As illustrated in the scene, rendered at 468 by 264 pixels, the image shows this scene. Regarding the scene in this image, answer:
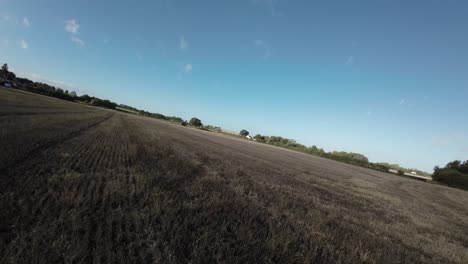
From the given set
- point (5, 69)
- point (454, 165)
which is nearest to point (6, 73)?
point (5, 69)

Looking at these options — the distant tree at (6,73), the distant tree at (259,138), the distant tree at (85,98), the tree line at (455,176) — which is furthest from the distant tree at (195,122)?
the tree line at (455,176)

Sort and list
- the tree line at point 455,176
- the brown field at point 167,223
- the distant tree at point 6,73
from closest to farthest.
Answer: the brown field at point 167,223, the tree line at point 455,176, the distant tree at point 6,73

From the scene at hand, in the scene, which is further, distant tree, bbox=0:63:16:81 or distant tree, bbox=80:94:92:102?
distant tree, bbox=80:94:92:102

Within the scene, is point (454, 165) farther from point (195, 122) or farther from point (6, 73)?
point (6, 73)

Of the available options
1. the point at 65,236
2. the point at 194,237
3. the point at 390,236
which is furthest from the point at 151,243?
the point at 390,236

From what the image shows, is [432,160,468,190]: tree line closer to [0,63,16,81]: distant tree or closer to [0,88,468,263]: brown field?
[0,88,468,263]: brown field

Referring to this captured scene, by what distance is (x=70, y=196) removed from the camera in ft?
16.4

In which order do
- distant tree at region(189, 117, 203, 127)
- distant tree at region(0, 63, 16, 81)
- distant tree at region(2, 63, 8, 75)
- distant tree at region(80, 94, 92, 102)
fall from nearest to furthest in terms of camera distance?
distant tree at region(0, 63, 16, 81) → distant tree at region(2, 63, 8, 75) → distant tree at region(80, 94, 92, 102) → distant tree at region(189, 117, 203, 127)

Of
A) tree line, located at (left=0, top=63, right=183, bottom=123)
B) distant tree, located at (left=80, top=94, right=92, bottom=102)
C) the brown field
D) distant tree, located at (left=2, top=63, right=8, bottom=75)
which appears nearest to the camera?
the brown field

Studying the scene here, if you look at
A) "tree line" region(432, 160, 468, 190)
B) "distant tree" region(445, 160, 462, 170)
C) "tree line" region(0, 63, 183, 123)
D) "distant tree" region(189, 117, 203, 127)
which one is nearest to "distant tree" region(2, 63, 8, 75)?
"tree line" region(0, 63, 183, 123)

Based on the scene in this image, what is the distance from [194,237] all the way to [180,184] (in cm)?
370

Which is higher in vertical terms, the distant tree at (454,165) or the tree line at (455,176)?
the distant tree at (454,165)

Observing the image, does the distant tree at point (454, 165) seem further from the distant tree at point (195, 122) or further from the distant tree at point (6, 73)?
the distant tree at point (6, 73)

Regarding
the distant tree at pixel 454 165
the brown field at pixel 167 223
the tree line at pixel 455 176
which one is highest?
the distant tree at pixel 454 165
